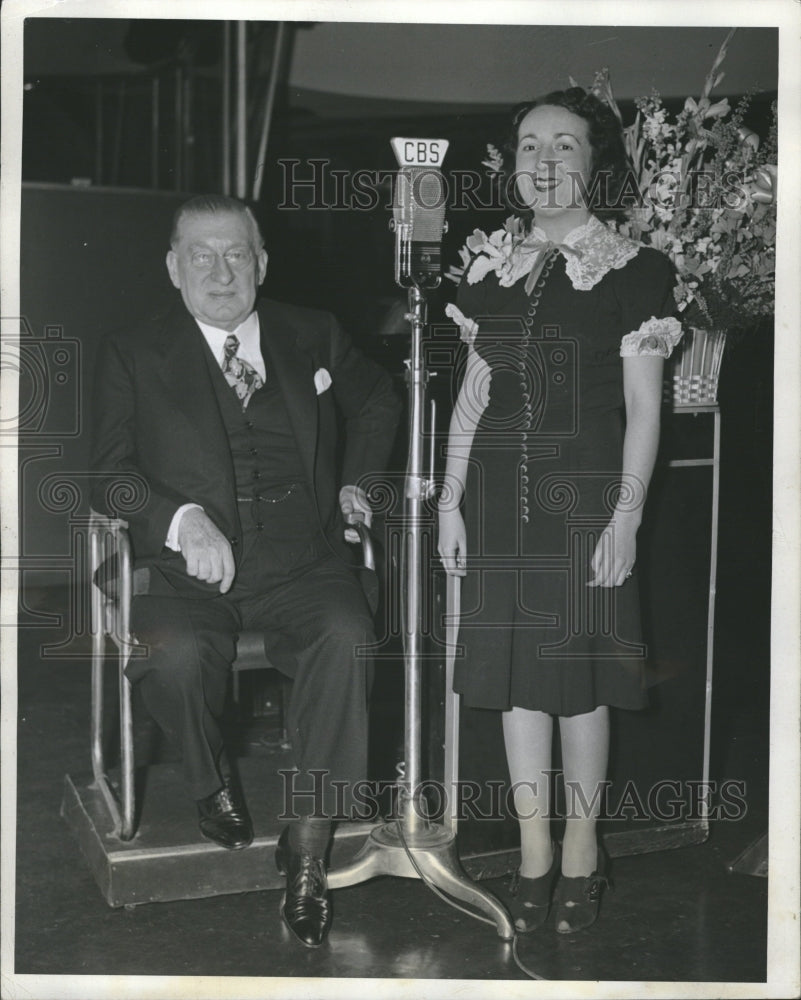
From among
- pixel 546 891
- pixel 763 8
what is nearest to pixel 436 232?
pixel 763 8

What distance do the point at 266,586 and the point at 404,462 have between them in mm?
599

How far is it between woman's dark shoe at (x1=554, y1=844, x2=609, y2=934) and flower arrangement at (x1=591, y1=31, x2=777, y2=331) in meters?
1.38

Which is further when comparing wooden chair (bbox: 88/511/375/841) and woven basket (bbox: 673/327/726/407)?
woven basket (bbox: 673/327/726/407)

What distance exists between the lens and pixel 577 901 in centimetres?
274

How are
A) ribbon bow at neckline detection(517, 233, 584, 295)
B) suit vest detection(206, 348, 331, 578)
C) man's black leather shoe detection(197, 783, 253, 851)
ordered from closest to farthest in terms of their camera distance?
ribbon bow at neckline detection(517, 233, 584, 295) → man's black leather shoe detection(197, 783, 253, 851) → suit vest detection(206, 348, 331, 578)

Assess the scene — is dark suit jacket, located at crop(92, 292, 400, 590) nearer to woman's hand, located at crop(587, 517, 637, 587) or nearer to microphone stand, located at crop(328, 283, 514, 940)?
microphone stand, located at crop(328, 283, 514, 940)

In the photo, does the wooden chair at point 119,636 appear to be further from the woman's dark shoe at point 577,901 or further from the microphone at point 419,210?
the woman's dark shoe at point 577,901

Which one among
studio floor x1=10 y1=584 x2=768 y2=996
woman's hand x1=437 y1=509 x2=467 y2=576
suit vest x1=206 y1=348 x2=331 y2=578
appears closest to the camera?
studio floor x1=10 y1=584 x2=768 y2=996

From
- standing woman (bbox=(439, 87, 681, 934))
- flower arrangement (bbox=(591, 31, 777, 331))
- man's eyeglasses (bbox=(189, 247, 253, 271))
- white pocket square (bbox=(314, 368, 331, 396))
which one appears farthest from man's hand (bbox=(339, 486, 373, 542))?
flower arrangement (bbox=(591, 31, 777, 331))

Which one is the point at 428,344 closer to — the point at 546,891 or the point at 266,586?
the point at 266,586

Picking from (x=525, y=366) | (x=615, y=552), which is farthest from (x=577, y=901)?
(x=525, y=366)

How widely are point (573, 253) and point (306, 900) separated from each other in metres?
1.55

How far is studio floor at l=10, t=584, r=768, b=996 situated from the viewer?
2592mm

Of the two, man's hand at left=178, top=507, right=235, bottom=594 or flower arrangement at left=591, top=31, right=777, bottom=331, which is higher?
flower arrangement at left=591, top=31, right=777, bottom=331
